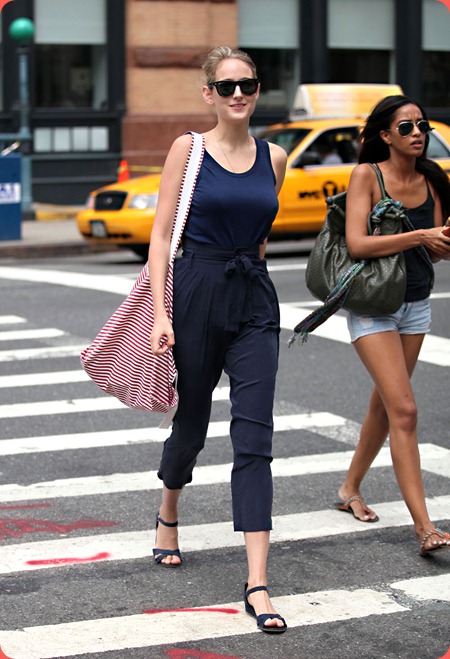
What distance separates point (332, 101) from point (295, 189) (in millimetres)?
2037

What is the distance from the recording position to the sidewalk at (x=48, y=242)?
17672 mm

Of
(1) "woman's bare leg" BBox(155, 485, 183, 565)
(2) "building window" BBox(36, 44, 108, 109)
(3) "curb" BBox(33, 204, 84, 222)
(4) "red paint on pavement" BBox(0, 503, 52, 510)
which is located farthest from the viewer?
(2) "building window" BBox(36, 44, 108, 109)

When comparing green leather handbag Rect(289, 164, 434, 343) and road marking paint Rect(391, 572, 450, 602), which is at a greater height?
green leather handbag Rect(289, 164, 434, 343)

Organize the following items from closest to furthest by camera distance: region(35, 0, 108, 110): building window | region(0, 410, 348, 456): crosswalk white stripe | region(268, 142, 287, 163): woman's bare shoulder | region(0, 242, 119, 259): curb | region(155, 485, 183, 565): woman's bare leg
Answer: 1. region(268, 142, 287, 163): woman's bare shoulder
2. region(155, 485, 183, 565): woman's bare leg
3. region(0, 410, 348, 456): crosswalk white stripe
4. region(0, 242, 119, 259): curb
5. region(35, 0, 108, 110): building window

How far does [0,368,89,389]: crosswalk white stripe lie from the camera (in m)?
9.11

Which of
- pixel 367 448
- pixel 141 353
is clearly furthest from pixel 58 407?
pixel 141 353

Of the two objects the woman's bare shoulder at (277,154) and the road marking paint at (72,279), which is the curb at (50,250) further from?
the woman's bare shoulder at (277,154)

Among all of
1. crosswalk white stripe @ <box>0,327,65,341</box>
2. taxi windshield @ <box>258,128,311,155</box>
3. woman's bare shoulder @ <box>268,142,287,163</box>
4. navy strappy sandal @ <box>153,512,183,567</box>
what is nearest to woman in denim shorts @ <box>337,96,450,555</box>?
woman's bare shoulder @ <box>268,142,287,163</box>

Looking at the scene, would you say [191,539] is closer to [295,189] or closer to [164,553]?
[164,553]

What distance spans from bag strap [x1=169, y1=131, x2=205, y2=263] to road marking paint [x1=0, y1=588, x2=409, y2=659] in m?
1.31

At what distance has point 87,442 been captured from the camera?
7461 mm

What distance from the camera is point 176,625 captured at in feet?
15.0

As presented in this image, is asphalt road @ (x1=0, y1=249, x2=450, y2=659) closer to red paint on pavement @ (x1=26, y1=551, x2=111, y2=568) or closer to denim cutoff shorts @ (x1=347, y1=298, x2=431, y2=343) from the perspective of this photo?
red paint on pavement @ (x1=26, y1=551, x2=111, y2=568)

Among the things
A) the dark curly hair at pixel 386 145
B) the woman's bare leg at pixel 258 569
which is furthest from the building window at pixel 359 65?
the woman's bare leg at pixel 258 569
